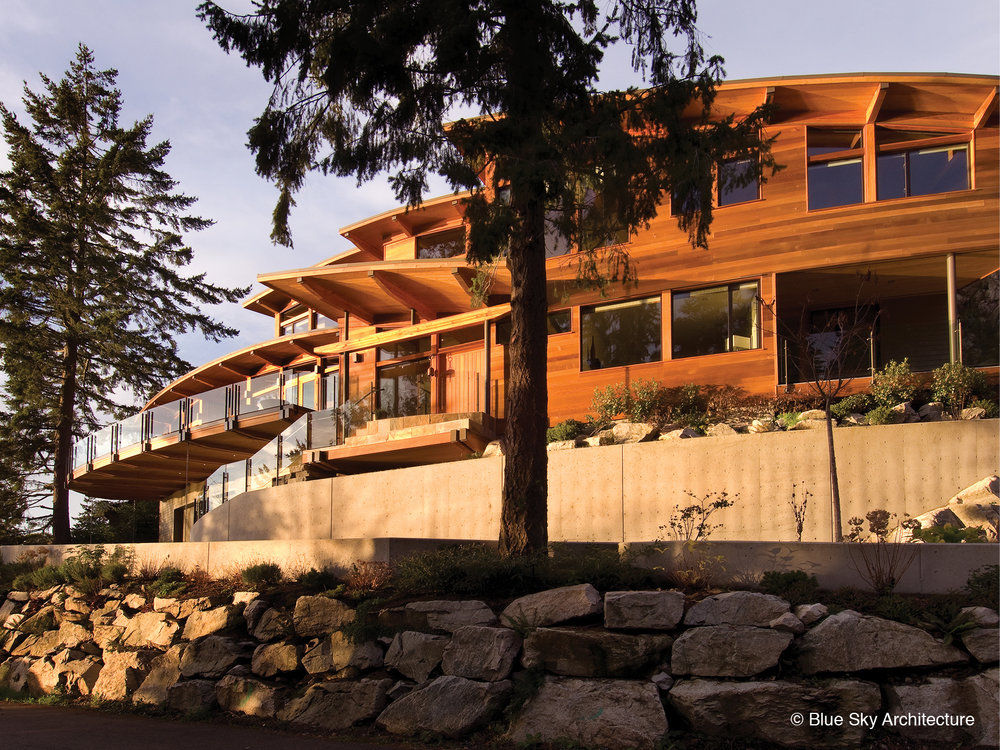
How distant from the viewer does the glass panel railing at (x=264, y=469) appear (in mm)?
19125

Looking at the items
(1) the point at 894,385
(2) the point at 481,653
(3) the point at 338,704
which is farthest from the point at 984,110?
(3) the point at 338,704

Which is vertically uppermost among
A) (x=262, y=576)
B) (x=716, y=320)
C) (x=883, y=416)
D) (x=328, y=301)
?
(x=328, y=301)

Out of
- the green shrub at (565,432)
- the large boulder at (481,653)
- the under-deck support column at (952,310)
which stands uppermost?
the under-deck support column at (952,310)

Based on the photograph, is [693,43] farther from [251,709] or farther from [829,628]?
[251,709]

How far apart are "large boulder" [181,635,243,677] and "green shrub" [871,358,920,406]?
1196cm

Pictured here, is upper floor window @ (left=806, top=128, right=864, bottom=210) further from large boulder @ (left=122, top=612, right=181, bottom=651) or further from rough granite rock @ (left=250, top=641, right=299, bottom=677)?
large boulder @ (left=122, top=612, right=181, bottom=651)

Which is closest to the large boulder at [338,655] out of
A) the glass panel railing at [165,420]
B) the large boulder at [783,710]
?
the large boulder at [783,710]

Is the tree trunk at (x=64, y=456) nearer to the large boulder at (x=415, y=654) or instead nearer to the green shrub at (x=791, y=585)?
the large boulder at (x=415, y=654)

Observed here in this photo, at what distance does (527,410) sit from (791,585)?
3.59m

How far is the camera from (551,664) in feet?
26.8

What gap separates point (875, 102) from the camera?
17938 mm

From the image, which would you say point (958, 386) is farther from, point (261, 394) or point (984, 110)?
point (261, 394)

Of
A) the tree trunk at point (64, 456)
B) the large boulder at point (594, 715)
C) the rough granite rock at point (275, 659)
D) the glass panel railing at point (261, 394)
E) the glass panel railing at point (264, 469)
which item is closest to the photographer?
the large boulder at point (594, 715)

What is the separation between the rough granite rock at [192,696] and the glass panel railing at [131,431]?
682 inches
